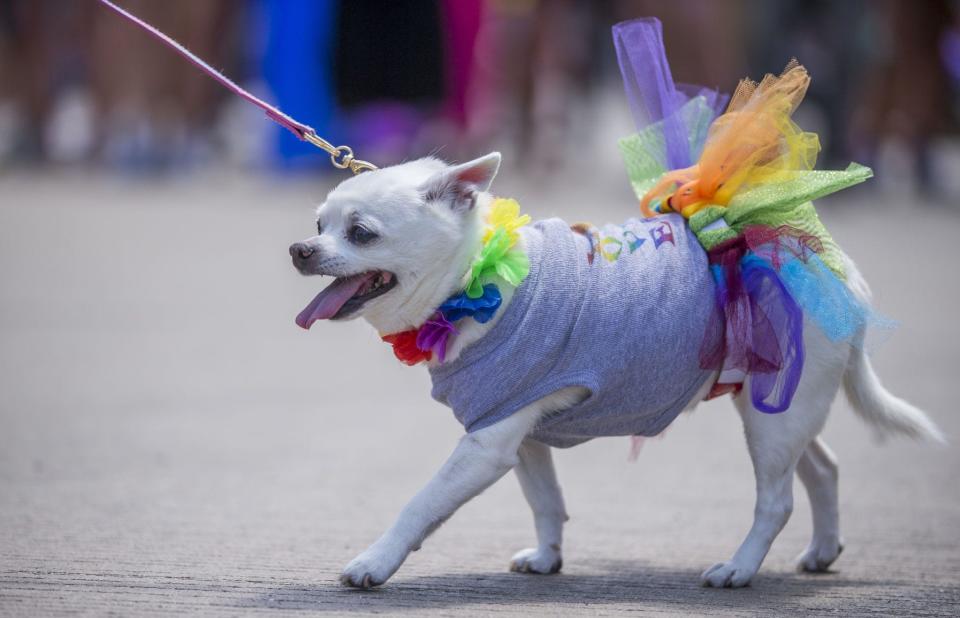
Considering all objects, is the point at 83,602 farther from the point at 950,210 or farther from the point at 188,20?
the point at 188,20

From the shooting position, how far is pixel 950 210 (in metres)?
14.9

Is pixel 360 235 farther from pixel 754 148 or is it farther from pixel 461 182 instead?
pixel 754 148

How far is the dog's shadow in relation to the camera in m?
4.09

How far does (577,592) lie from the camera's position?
173 inches

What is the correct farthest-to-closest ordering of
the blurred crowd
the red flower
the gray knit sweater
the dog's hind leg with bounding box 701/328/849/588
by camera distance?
1. the blurred crowd
2. the dog's hind leg with bounding box 701/328/849/588
3. the red flower
4. the gray knit sweater

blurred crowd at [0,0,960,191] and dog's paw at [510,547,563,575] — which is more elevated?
blurred crowd at [0,0,960,191]

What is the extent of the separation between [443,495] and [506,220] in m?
0.88

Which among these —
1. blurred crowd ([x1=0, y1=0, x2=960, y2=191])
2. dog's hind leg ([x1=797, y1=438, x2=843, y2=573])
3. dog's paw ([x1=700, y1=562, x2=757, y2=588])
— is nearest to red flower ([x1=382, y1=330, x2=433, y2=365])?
dog's paw ([x1=700, y1=562, x2=757, y2=588])

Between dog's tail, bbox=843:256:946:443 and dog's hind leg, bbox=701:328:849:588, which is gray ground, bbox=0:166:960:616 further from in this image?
dog's tail, bbox=843:256:946:443

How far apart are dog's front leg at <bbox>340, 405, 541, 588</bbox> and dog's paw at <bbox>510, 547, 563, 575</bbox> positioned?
0.54 metres

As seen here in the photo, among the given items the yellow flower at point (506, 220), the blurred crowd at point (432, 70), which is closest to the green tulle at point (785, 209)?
the yellow flower at point (506, 220)

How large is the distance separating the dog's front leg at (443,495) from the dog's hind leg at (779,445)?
0.79 meters

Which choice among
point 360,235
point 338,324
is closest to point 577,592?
point 360,235

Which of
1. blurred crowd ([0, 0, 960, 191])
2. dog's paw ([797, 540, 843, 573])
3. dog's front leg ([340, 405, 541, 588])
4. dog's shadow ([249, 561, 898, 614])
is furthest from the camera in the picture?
blurred crowd ([0, 0, 960, 191])
